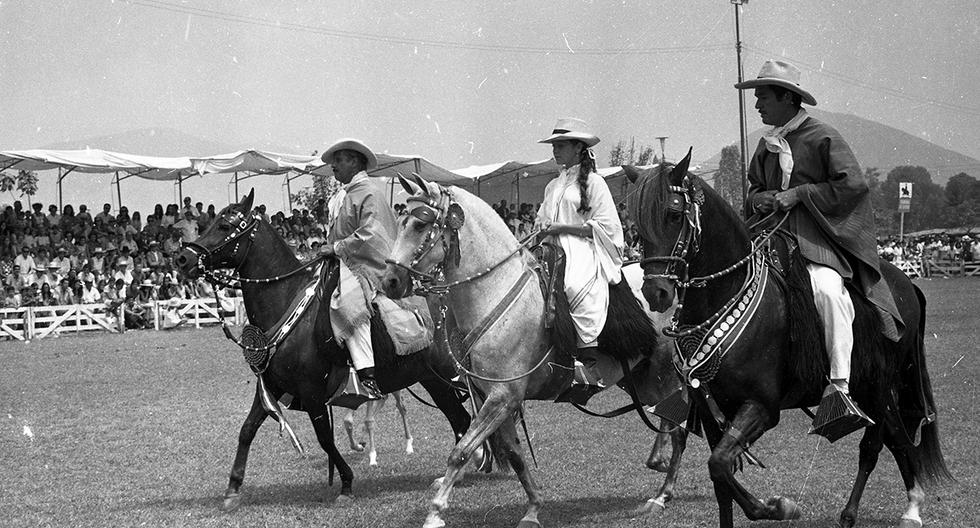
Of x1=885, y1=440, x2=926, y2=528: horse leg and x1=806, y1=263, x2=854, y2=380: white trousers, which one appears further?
x1=885, y1=440, x2=926, y2=528: horse leg

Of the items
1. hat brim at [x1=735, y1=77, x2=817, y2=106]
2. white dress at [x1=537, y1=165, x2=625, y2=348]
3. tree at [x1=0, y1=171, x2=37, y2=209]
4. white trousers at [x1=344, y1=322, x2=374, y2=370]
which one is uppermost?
tree at [x1=0, y1=171, x2=37, y2=209]

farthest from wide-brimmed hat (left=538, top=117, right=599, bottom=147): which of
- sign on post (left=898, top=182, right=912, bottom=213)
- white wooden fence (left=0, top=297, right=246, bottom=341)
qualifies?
sign on post (left=898, top=182, right=912, bottom=213)

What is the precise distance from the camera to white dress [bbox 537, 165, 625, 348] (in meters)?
7.14

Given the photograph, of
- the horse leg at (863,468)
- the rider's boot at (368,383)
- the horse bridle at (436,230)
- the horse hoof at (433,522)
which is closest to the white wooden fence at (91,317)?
the rider's boot at (368,383)

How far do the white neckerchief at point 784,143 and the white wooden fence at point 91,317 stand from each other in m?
20.1

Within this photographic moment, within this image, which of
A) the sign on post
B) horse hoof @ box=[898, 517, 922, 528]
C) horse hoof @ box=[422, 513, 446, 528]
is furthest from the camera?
the sign on post

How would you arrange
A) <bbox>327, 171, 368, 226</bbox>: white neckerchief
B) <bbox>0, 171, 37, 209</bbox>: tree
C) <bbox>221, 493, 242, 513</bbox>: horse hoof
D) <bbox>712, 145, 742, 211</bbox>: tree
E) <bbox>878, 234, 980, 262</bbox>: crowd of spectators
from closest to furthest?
<bbox>221, 493, 242, 513</bbox>: horse hoof < <bbox>327, 171, 368, 226</bbox>: white neckerchief < <bbox>0, 171, 37, 209</bbox>: tree < <bbox>878, 234, 980, 262</bbox>: crowd of spectators < <bbox>712, 145, 742, 211</bbox>: tree

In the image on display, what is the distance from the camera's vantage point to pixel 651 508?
755 centimetres

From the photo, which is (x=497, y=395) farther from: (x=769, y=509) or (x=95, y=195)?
(x=95, y=195)

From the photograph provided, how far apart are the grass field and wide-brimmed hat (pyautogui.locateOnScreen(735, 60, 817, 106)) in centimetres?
313

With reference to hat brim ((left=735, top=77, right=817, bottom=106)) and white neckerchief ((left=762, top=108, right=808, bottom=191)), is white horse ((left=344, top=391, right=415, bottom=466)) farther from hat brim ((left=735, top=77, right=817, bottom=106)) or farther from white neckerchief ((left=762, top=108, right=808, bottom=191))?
hat brim ((left=735, top=77, right=817, bottom=106))

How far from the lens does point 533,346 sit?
7.01 metres

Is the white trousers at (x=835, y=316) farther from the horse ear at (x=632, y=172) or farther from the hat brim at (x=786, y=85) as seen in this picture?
the horse ear at (x=632, y=172)

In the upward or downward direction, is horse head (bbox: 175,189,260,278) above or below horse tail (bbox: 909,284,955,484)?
above
